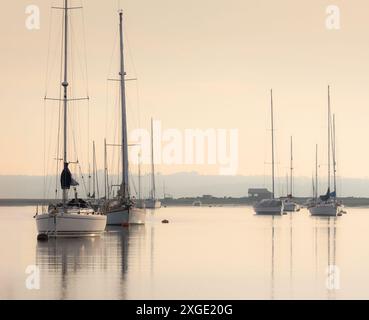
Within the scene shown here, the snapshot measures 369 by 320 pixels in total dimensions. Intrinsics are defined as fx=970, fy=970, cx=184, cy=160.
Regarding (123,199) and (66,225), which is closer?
(66,225)

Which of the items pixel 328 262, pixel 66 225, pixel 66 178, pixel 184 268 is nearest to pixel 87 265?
pixel 184 268

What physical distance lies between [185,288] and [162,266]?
918 cm

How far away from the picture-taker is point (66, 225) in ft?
201

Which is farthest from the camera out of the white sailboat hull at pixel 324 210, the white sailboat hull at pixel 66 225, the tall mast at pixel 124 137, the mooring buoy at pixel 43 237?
the white sailboat hull at pixel 324 210

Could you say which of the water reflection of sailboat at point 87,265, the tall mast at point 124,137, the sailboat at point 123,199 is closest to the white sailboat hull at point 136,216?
the sailboat at point 123,199

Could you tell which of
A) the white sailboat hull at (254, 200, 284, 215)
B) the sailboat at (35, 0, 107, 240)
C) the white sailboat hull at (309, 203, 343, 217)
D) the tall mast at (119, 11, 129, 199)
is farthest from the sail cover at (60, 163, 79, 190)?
the white sailboat hull at (254, 200, 284, 215)

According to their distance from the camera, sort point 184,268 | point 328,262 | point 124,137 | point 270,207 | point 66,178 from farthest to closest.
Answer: point 270,207 → point 124,137 → point 66,178 → point 328,262 → point 184,268

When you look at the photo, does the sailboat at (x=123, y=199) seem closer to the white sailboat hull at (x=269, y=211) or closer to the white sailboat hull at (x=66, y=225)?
the white sailboat hull at (x=66, y=225)

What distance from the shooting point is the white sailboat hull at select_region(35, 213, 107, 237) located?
6109cm

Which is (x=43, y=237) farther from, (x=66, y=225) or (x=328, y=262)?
(x=328, y=262)

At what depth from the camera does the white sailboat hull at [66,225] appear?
6109 centimetres

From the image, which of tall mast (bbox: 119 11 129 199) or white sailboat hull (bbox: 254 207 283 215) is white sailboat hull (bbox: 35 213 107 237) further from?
white sailboat hull (bbox: 254 207 283 215)

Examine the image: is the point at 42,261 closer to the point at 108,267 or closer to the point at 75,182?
the point at 108,267
